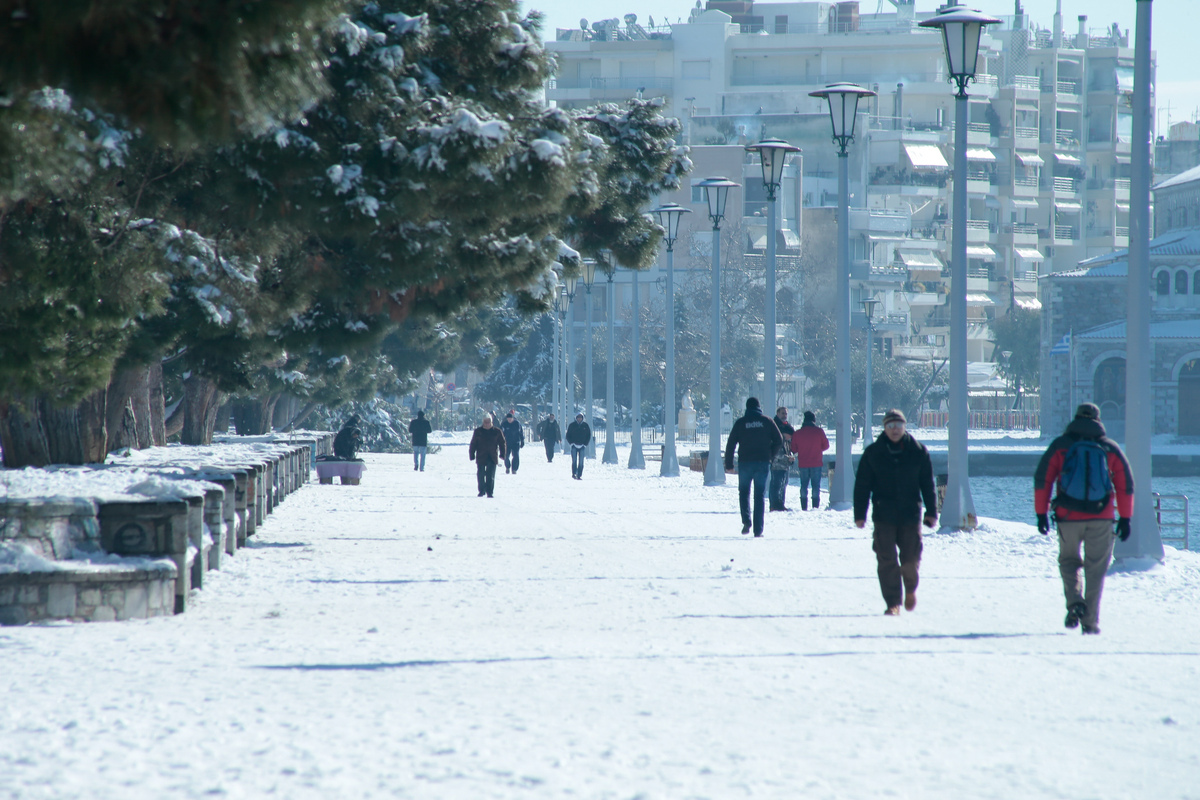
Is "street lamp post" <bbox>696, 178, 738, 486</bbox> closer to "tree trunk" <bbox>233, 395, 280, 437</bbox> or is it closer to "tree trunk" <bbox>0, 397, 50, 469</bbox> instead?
"tree trunk" <bbox>233, 395, 280, 437</bbox>

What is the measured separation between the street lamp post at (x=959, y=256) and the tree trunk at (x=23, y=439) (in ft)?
33.6

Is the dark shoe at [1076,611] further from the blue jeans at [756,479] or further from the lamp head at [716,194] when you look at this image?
the lamp head at [716,194]

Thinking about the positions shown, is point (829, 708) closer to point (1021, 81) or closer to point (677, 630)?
point (677, 630)

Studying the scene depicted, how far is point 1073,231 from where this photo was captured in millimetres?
126062

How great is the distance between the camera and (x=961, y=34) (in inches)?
687

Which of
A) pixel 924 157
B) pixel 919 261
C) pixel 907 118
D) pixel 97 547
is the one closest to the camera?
pixel 97 547

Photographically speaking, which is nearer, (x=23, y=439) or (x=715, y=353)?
(x=23, y=439)

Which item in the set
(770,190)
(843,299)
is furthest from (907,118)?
(843,299)

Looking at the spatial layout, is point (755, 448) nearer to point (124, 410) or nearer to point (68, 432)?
point (68, 432)

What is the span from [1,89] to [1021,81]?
124043 millimetres

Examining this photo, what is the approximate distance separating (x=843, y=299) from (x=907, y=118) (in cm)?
9421

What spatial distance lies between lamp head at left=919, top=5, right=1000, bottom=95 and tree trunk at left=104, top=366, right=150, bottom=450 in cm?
1015

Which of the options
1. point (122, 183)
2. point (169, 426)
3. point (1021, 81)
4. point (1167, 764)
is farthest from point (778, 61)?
point (1167, 764)

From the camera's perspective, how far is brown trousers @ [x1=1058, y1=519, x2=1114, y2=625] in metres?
9.42
